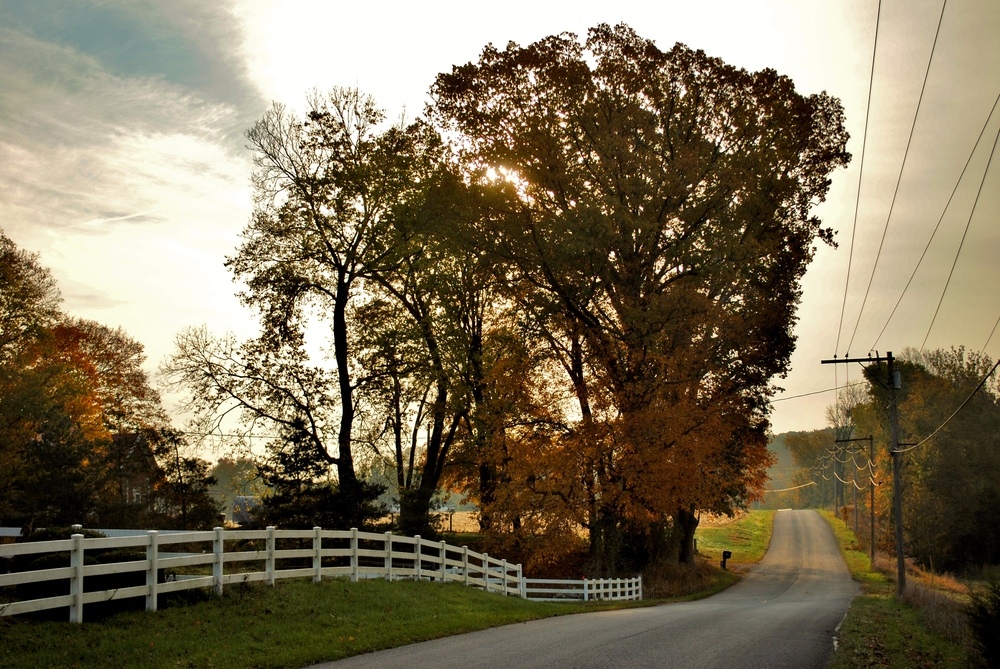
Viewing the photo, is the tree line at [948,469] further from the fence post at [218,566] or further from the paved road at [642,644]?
the fence post at [218,566]

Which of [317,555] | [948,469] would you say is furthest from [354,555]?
[948,469]

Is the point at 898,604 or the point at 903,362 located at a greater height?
the point at 903,362

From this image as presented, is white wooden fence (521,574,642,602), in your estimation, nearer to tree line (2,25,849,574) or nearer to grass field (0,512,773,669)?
tree line (2,25,849,574)

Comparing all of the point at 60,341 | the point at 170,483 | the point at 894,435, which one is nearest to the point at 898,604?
the point at 894,435

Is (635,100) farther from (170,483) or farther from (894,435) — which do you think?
(170,483)

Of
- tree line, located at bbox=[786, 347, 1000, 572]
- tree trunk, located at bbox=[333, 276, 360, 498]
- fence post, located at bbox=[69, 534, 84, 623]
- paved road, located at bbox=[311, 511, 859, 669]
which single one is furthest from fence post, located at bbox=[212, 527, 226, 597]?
tree line, located at bbox=[786, 347, 1000, 572]

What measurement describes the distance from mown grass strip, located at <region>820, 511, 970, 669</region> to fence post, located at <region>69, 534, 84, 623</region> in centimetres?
1020

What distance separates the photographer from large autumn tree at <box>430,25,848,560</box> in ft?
91.2

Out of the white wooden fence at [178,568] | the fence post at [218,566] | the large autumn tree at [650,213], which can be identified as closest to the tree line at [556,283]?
the large autumn tree at [650,213]

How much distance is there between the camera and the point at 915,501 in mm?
59656

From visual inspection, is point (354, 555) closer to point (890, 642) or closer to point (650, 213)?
point (890, 642)

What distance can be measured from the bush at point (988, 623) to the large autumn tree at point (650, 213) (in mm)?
15715

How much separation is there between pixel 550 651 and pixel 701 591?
26.3 meters

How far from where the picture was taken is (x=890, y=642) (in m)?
14.5
